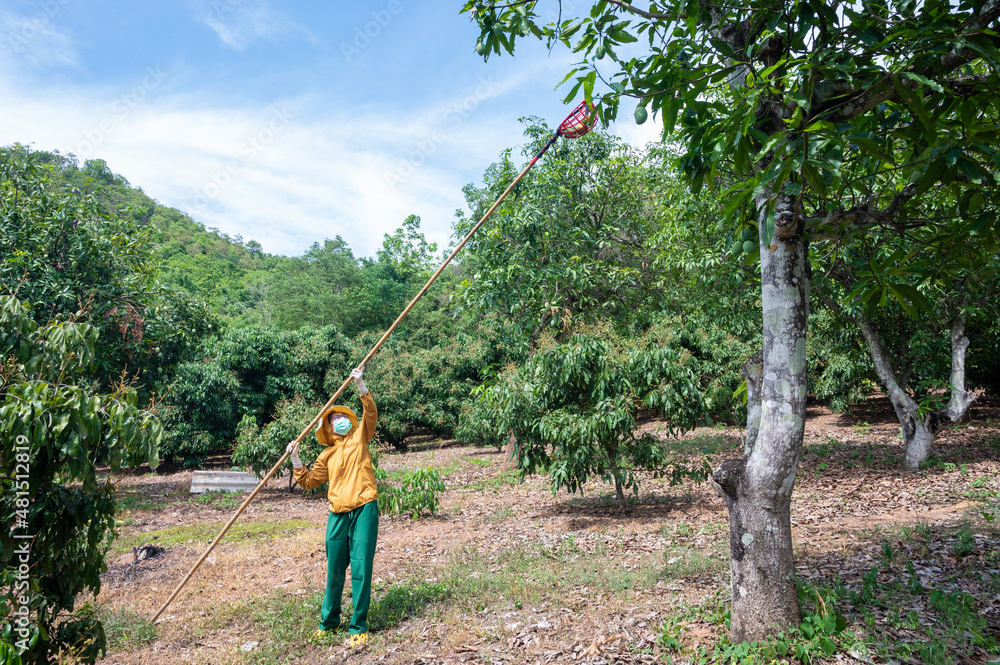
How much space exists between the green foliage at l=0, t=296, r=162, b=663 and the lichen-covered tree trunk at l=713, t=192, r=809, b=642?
11.4 ft

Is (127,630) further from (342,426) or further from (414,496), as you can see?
(414,496)

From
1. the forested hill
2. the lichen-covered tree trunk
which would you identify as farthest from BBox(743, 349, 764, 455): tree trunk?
the forested hill

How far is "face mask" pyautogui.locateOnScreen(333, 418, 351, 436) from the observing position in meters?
4.94

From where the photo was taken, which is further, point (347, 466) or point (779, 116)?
point (347, 466)

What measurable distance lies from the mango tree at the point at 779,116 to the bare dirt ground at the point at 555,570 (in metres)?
0.76

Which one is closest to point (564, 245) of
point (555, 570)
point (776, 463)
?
point (555, 570)

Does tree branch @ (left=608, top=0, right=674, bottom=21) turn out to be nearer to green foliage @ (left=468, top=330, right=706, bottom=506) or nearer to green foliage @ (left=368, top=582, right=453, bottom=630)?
green foliage @ (left=468, top=330, right=706, bottom=506)

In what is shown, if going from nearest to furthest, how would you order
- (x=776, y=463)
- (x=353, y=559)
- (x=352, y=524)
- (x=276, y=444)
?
(x=776, y=463) < (x=353, y=559) < (x=352, y=524) < (x=276, y=444)

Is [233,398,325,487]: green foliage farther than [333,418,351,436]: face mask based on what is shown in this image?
Yes

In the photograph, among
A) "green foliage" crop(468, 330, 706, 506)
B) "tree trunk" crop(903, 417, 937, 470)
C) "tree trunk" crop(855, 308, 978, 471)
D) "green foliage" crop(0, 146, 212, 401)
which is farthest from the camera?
"green foliage" crop(0, 146, 212, 401)

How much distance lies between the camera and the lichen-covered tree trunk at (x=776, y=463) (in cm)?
343

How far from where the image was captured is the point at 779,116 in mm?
3402

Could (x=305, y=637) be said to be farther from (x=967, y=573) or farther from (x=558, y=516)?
(x=967, y=573)

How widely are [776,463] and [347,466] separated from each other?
323 cm
